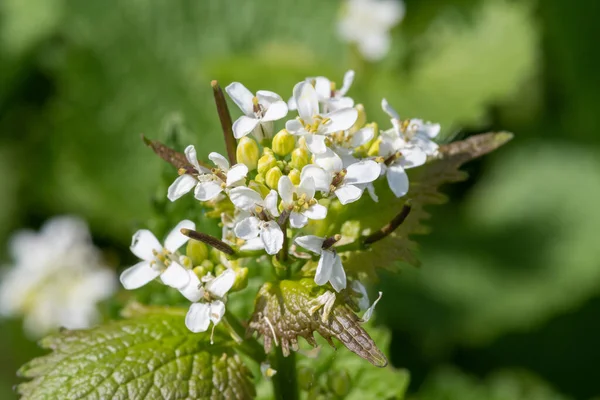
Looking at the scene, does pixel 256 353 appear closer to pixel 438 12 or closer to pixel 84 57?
pixel 84 57

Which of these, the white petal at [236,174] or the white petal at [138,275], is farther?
the white petal at [138,275]

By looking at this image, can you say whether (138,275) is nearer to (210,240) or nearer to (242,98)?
(210,240)

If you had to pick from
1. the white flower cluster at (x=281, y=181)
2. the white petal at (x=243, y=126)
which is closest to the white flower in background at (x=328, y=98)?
the white flower cluster at (x=281, y=181)

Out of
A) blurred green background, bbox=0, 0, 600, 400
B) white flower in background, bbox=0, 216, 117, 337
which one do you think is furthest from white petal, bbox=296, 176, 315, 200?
white flower in background, bbox=0, 216, 117, 337

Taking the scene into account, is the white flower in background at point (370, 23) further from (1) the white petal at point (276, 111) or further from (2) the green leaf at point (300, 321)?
(2) the green leaf at point (300, 321)

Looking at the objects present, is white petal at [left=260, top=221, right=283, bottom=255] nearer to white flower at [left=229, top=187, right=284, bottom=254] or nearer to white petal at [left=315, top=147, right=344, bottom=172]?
white flower at [left=229, top=187, right=284, bottom=254]

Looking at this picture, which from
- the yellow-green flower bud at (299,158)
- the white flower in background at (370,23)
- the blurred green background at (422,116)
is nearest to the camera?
the yellow-green flower bud at (299,158)

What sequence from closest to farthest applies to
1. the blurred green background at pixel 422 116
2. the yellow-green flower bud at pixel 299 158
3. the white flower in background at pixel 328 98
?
the yellow-green flower bud at pixel 299 158 → the white flower in background at pixel 328 98 → the blurred green background at pixel 422 116
